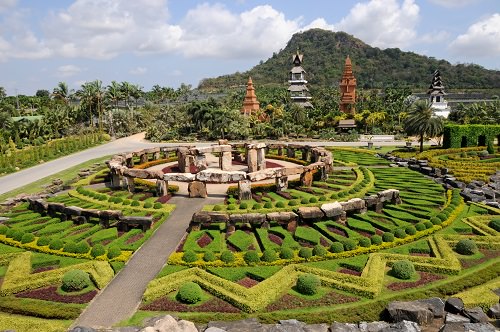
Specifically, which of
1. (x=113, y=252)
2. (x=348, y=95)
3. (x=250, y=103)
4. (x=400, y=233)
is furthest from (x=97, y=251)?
(x=348, y=95)

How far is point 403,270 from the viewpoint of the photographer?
2344cm

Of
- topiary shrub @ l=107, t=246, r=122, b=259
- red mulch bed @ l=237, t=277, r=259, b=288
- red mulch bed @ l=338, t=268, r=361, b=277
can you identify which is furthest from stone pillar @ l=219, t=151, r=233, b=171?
red mulch bed @ l=338, t=268, r=361, b=277

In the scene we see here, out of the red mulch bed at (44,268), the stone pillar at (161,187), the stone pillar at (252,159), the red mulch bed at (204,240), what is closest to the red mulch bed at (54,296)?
the red mulch bed at (44,268)

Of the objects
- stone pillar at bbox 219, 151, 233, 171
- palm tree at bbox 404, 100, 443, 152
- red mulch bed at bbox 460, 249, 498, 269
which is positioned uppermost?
palm tree at bbox 404, 100, 443, 152

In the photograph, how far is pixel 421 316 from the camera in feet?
64.5

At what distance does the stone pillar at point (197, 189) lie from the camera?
128 ft

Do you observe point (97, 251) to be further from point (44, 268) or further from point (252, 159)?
point (252, 159)

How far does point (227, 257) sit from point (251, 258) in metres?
1.50

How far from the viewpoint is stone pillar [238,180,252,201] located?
37.7m

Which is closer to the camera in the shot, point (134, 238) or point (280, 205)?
point (134, 238)

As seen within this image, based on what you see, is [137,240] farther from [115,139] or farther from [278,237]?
[115,139]

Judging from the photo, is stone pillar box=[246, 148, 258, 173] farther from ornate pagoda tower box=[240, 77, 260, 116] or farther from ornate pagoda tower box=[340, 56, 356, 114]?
ornate pagoda tower box=[340, 56, 356, 114]

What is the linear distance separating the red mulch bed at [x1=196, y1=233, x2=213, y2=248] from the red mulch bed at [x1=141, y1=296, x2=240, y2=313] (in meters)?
7.16

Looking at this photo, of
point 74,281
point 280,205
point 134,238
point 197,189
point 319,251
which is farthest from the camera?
point 197,189
